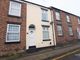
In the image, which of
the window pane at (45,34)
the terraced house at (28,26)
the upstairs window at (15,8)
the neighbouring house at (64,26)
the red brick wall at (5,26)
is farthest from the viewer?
the neighbouring house at (64,26)

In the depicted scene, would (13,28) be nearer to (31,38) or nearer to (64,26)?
(31,38)

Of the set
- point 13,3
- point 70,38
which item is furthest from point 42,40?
point 70,38

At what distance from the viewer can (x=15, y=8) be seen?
14.8 meters

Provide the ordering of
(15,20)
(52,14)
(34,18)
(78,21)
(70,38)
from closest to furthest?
(15,20) < (34,18) < (52,14) < (70,38) < (78,21)

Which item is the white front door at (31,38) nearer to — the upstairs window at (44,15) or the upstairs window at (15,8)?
the upstairs window at (15,8)

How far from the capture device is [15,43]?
45.9ft

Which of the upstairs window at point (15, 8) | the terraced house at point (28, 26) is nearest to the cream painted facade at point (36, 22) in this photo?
the terraced house at point (28, 26)

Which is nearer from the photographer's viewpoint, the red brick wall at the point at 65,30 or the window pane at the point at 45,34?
the window pane at the point at 45,34

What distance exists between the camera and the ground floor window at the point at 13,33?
13.6 meters

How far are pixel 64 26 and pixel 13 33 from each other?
1179 cm

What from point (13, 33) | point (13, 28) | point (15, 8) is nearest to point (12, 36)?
point (13, 33)

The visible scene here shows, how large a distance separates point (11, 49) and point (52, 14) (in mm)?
9851

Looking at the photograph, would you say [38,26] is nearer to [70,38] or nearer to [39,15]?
[39,15]

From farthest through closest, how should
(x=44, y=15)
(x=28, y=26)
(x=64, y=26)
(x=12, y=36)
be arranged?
(x=64, y=26) < (x=44, y=15) < (x=28, y=26) < (x=12, y=36)
